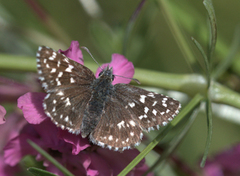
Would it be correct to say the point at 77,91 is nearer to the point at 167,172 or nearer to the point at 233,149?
the point at 167,172

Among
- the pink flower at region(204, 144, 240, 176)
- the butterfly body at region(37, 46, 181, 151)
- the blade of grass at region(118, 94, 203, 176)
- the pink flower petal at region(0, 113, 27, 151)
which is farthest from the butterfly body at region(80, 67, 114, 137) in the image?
the pink flower at region(204, 144, 240, 176)

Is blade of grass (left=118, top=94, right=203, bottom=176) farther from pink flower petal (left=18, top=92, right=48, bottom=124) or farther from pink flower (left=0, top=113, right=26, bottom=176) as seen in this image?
pink flower (left=0, top=113, right=26, bottom=176)

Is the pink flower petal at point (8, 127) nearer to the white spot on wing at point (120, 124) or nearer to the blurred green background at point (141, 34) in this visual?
the blurred green background at point (141, 34)

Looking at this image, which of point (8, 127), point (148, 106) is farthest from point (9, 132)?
point (148, 106)

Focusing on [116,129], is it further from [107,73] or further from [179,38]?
[179,38]

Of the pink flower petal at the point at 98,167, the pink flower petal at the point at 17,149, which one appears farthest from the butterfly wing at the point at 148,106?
the pink flower petal at the point at 17,149
